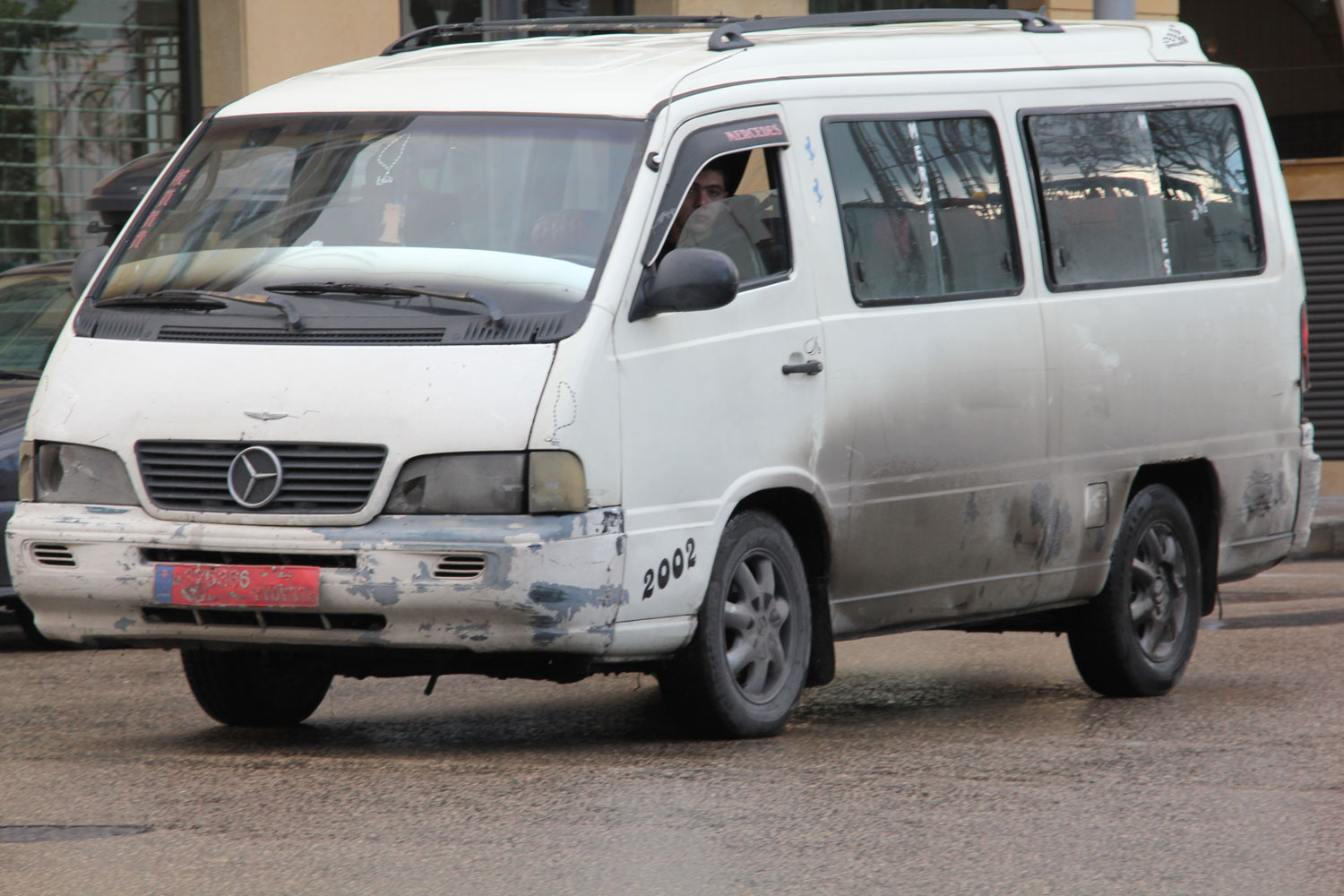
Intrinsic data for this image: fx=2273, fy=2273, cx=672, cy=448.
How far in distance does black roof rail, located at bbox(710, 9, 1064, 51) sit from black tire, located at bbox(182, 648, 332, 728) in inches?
94.7

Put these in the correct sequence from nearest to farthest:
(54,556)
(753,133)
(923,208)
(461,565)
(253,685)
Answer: (461,565), (54,556), (753,133), (253,685), (923,208)

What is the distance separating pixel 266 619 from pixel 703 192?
1.86 meters

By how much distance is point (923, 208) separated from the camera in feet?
25.0

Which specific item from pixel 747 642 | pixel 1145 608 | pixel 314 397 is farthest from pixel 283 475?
pixel 1145 608

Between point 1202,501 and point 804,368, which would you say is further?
→ point 1202,501

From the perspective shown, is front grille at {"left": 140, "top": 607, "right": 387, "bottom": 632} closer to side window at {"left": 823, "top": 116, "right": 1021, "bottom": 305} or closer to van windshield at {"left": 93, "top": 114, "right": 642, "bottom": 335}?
van windshield at {"left": 93, "top": 114, "right": 642, "bottom": 335}

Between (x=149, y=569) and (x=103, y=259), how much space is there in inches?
48.1

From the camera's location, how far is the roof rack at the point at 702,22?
7773 mm

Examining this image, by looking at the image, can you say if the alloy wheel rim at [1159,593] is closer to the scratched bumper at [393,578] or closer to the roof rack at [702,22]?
the roof rack at [702,22]

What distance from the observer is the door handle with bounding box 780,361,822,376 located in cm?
695

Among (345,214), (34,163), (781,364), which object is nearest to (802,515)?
(781,364)

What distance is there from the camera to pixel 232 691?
723 cm

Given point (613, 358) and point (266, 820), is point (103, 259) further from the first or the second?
point (266, 820)

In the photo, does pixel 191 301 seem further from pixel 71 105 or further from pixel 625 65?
pixel 71 105
